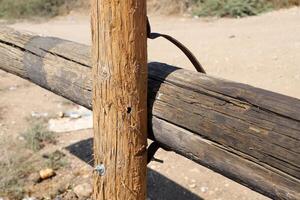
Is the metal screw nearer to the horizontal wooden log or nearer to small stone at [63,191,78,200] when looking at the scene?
the horizontal wooden log

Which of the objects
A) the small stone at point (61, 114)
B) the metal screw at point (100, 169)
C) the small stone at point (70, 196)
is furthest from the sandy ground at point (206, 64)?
the metal screw at point (100, 169)

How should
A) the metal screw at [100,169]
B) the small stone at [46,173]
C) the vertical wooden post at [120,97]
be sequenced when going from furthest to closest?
the small stone at [46,173] < the metal screw at [100,169] < the vertical wooden post at [120,97]

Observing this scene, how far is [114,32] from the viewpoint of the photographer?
1.83m

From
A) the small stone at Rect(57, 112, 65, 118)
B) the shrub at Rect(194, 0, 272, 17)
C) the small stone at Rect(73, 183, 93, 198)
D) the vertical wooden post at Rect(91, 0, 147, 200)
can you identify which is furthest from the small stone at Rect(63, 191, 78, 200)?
the shrub at Rect(194, 0, 272, 17)

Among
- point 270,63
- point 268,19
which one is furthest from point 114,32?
point 268,19

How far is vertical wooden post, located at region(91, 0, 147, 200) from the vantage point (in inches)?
72.2

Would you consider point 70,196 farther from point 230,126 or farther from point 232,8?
point 232,8

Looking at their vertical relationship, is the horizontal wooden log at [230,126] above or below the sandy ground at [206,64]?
above

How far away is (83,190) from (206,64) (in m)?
3.80

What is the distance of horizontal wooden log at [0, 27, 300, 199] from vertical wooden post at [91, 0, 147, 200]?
99 millimetres

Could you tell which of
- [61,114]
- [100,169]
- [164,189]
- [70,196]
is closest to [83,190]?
[70,196]

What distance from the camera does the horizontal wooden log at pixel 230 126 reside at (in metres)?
1.54

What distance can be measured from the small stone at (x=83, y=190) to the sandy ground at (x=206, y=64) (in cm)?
45

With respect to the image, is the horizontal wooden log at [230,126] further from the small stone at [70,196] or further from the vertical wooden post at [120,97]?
the small stone at [70,196]
